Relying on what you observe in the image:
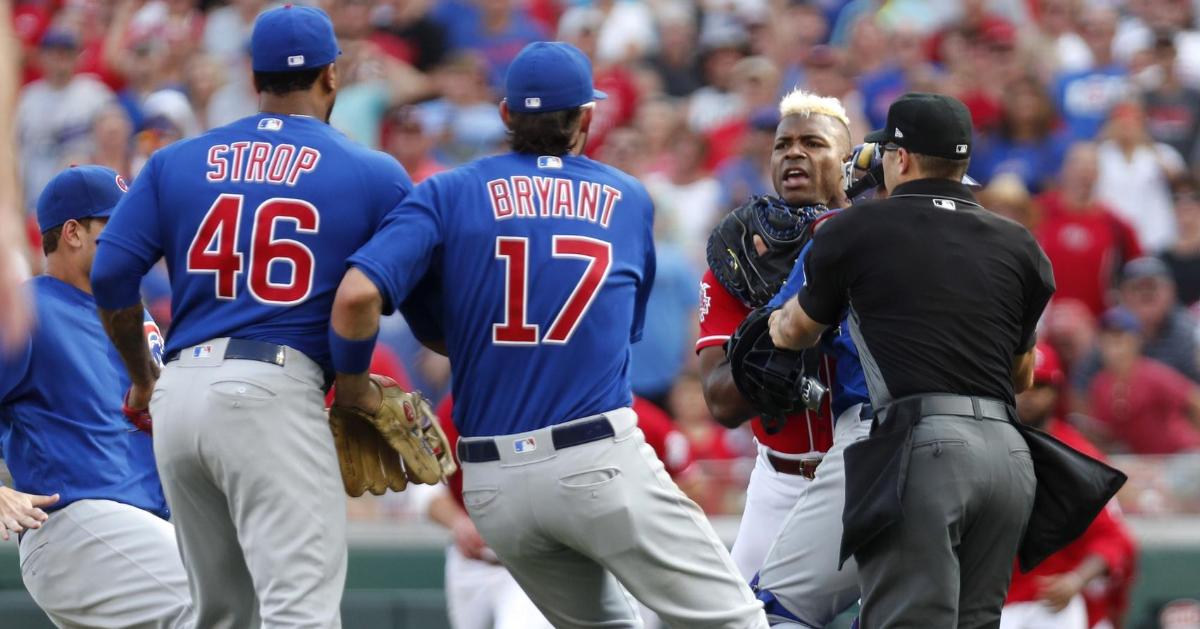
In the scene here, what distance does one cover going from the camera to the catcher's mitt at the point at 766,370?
5211 millimetres

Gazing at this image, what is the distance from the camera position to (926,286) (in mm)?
4809

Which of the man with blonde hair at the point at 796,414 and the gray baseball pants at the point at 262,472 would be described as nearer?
the gray baseball pants at the point at 262,472

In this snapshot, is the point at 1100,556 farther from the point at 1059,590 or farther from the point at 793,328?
the point at 793,328

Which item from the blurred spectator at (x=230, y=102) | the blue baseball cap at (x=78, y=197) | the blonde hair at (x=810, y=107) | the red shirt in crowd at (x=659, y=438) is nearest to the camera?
the blue baseball cap at (x=78, y=197)

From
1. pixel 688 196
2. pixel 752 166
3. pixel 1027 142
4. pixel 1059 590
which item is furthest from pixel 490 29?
pixel 1059 590

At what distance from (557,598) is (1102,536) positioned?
282cm

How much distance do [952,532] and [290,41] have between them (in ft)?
7.79

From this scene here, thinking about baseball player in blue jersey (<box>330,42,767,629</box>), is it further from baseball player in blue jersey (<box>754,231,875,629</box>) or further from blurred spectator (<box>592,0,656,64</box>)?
blurred spectator (<box>592,0,656,64</box>)

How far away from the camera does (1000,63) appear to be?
35.6 ft

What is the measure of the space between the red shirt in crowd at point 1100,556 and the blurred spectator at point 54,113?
7.03 meters

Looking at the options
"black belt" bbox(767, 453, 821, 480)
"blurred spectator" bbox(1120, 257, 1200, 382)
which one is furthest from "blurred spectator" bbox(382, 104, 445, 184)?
"black belt" bbox(767, 453, 821, 480)

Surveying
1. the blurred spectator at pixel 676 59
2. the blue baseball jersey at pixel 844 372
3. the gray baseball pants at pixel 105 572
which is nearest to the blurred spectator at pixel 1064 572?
the blue baseball jersey at pixel 844 372

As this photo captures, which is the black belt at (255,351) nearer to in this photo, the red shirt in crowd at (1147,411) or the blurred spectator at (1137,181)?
the red shirt in crowd at (1147,411)

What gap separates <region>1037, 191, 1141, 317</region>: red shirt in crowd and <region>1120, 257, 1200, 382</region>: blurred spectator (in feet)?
1.03
